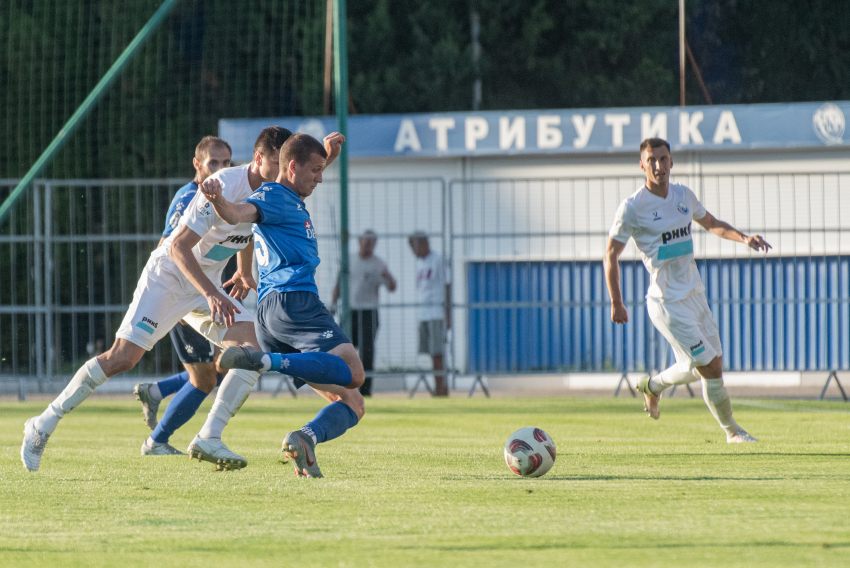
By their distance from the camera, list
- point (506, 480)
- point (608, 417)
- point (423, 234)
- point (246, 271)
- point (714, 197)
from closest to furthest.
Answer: point (506, 480), point (246, 271), point (608, 417), point (423, 234), point (714, 197)

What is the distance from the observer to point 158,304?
605 cm

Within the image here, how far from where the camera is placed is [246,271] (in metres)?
6.52

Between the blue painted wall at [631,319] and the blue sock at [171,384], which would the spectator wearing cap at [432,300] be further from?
the blue sock at [171,384]

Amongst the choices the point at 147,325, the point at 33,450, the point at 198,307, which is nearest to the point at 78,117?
the point at 198,307

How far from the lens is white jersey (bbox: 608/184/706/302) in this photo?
731 cm

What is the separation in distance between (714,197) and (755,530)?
470 inches

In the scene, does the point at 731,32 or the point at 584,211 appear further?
the point at 731,32

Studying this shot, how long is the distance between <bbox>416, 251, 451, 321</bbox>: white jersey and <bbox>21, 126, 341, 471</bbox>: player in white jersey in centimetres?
678

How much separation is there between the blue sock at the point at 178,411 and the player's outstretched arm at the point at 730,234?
336 cm

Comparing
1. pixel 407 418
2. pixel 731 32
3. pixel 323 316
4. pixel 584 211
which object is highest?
pixel 731 32

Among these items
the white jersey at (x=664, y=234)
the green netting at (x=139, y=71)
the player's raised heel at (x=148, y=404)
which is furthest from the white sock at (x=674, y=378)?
the green netting at (x=139, y=71)

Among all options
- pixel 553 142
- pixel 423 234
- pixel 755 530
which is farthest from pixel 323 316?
pixel 553 142

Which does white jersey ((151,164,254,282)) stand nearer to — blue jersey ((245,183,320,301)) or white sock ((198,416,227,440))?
blue jersey ((245,183,320,301))

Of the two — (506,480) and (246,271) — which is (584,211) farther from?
(506,480)
